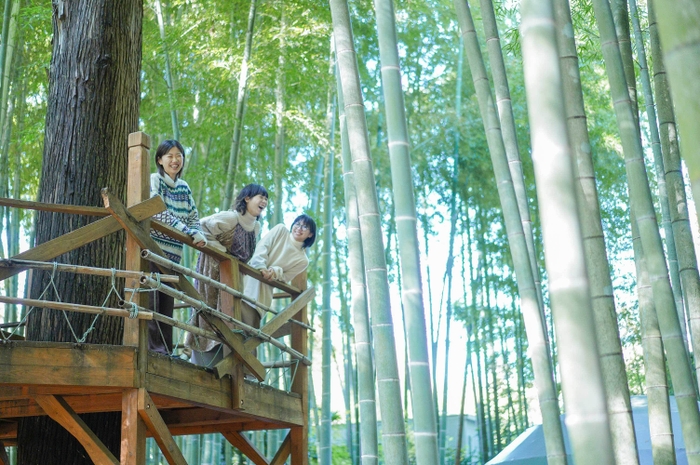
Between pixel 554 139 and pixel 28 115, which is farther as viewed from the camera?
pixel 28 115

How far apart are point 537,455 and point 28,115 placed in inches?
228

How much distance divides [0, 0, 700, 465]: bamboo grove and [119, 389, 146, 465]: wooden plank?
900 mm

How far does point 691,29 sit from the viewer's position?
1263 mm

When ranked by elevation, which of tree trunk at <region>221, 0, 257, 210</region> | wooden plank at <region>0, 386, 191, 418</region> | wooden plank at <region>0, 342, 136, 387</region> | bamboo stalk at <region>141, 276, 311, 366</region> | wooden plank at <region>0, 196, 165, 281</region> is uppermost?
tree trunk at <region>221, 0, 257, 210</region>

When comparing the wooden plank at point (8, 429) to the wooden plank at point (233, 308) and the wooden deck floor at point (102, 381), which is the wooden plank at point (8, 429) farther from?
the wooden plank at point (233, 308)

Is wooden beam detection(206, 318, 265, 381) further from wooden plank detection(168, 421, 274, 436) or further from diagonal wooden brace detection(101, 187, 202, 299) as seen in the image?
wooden plank detection(168, 421, 274, 436)

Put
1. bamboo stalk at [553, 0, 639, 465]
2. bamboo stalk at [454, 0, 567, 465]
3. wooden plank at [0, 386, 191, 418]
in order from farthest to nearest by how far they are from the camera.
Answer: bamboo stalk at [454, 0, 567, 465], wooden plank at [0, 386, 191, 418], bamboo stalk at [553, 0, 639, 465]

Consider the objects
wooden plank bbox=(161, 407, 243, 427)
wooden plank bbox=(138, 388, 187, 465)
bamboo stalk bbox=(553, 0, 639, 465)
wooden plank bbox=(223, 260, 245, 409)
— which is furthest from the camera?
wooden plank bbox=(161, 407, 243, 427)

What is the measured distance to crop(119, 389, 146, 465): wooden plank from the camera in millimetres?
2752

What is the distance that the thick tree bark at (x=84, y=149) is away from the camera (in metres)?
3.49

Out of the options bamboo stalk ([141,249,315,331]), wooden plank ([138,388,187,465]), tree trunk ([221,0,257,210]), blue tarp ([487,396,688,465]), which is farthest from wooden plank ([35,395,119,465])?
blue tarp ([487,396,688,465])

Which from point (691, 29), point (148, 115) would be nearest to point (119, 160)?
point (691, 29)

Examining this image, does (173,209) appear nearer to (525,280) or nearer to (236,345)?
(236,345)

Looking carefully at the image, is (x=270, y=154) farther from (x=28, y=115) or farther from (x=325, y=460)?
(x=325, y=460)
